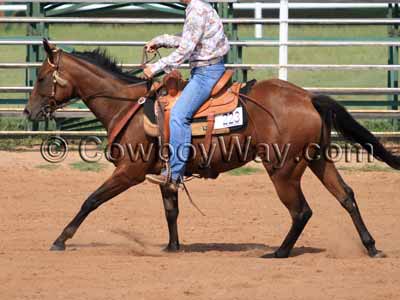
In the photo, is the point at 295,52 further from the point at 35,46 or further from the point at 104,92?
the point at 104,92

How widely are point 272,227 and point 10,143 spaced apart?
239 inches

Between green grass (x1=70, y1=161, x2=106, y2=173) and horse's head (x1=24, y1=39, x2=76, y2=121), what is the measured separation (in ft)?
14.0

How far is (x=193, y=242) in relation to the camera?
9.28 metres

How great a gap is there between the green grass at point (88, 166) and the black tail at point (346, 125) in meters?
5.17

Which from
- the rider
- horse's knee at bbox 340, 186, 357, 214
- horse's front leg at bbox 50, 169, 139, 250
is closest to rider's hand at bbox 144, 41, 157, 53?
the rider

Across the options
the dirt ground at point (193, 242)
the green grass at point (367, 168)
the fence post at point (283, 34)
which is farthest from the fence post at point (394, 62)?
the dirt ground at point (193, 242)

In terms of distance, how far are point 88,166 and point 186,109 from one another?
5.14 meters

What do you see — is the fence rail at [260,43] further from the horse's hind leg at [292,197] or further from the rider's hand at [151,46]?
the horse's hind leg at [292,197]

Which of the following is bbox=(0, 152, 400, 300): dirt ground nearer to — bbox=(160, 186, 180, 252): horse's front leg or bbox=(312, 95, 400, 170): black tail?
bbox=(160, 186, 180, 252): horse's front leg

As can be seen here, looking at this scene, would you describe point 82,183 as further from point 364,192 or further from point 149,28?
point 149,28

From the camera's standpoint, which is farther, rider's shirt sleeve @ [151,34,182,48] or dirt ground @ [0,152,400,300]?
rider's shirt sleeve @ [151,34,182,48]

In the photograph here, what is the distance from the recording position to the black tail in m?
8.43

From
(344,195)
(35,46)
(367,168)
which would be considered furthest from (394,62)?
(344,195)

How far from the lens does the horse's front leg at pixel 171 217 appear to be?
8.77m
